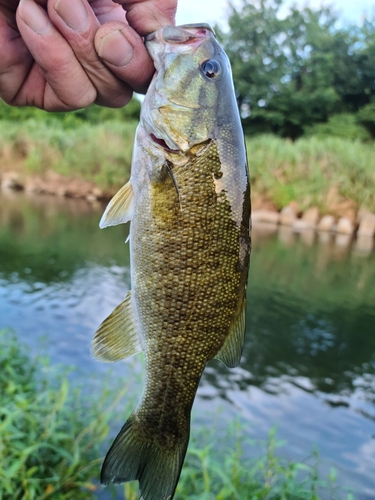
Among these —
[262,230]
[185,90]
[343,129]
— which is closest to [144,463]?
[185,90]

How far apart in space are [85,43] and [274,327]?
8.70 metres

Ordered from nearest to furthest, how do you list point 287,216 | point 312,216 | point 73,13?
1. point 73,13
2. point 312,216
3. point 287,216

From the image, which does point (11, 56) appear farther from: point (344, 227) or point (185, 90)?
point (344, 227)

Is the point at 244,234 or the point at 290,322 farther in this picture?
the point at 290,322

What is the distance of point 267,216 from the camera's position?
2198cm

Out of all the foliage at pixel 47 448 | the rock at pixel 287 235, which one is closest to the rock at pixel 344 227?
the rock at pixel 287 235

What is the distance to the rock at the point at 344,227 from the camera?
2069 centimetres

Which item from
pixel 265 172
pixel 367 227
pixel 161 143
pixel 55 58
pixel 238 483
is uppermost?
pixel 55 58

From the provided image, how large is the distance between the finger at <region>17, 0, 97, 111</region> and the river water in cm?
346

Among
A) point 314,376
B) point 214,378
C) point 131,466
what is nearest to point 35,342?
point 214,378

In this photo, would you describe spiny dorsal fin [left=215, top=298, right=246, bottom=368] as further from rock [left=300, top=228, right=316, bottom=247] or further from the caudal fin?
rock [left=300, top=228, right=316, bottom=247]

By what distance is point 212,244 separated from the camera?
69.2 inches

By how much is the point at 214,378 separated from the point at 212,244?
628 centimetres

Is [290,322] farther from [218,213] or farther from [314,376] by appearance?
[218,213]
